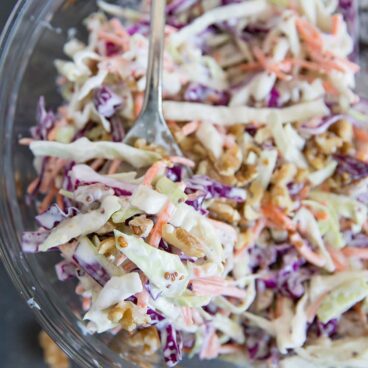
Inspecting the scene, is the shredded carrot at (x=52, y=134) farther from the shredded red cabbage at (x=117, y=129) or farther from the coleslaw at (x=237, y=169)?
the shredded red cabbage at (x=117, y=129)

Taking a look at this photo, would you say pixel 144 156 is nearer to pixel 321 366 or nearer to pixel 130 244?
pixel 130 244

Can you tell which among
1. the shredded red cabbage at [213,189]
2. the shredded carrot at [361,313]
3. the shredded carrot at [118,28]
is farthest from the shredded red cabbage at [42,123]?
the shredded carrot at [361,313]

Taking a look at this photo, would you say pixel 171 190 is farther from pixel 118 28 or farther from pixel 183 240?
pixel 118 28

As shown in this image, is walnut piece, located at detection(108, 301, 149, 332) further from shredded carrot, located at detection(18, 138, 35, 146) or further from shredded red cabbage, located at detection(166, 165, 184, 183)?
shredded carrot, located at detection(18, 138, 35, 146)

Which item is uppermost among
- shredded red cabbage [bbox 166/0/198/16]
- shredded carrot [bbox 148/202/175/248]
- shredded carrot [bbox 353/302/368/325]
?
shredded red cabbage [bbox 166/0/198/16]

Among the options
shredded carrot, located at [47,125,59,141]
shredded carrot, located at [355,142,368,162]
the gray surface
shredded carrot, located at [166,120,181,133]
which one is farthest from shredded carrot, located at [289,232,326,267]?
the gray surface

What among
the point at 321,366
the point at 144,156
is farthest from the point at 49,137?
the point at 321,366

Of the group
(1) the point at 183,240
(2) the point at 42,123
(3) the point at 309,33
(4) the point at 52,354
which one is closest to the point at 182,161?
(1) the point at 183,240
